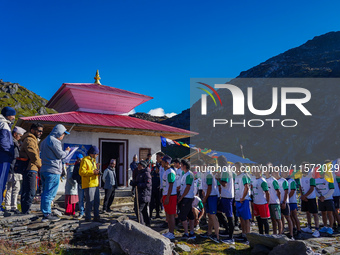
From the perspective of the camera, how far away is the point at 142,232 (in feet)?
17.0

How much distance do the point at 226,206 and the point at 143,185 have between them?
224 centimetres

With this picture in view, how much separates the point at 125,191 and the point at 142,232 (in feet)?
22.6

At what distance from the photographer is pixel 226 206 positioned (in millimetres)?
6715

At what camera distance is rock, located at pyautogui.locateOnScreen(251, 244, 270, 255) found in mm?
5811

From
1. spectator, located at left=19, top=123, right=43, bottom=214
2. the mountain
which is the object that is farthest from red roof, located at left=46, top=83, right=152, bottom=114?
the mountain

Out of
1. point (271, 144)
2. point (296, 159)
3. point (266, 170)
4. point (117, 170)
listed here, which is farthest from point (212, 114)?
point (266, 170)

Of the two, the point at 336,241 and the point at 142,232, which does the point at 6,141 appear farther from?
the point at 336,241

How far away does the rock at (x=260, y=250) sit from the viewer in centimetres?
581

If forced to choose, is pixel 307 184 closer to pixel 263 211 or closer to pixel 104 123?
pixel 263 211

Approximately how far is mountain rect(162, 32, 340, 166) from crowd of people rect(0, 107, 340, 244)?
49.4 m

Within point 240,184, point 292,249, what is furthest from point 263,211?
point 292,249

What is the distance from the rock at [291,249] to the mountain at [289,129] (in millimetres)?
51996

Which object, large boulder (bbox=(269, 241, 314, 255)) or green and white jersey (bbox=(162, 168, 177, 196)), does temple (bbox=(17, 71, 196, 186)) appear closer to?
green and white jersey (bbox=(162, 168, 177, 196))

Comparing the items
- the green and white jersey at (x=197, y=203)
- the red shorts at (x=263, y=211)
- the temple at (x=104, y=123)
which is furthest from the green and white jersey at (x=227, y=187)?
the temple at (x=104, y=123)
